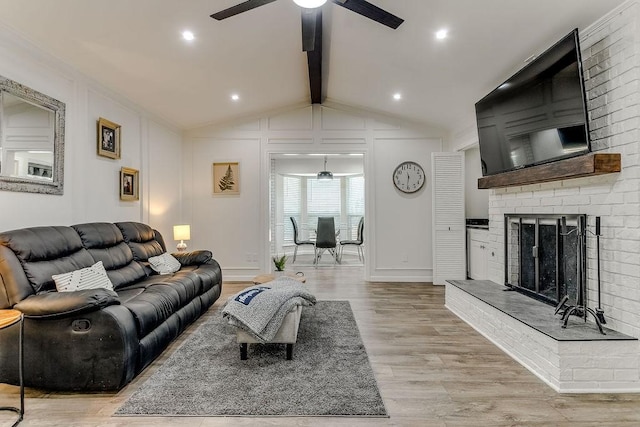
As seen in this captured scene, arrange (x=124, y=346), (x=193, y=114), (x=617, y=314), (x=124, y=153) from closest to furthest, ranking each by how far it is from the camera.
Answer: (x=124, y=346) → (x=617, y=314) → (x=124, y=153) → (x=193, y=114)

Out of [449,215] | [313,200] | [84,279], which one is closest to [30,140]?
[84,279]

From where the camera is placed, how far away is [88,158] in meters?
3.45

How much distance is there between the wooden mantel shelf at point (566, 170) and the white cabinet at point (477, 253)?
148 cm

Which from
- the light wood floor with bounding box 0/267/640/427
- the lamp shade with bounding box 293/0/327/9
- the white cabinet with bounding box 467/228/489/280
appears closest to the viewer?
the light wood floor with bounding box 0/267/640/427

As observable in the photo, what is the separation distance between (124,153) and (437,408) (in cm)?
424

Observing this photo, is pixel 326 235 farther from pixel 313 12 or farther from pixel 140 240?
pixel 313 12

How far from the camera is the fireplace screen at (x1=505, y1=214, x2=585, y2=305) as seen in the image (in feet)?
8.84

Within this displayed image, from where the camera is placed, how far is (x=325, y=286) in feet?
17.0

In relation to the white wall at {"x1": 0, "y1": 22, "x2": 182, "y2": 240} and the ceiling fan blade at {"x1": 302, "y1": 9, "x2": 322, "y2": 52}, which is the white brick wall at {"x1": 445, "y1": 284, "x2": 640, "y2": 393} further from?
the white wall at {"x1": 0, "y1": 22, "x2": 182, "y2": 240}

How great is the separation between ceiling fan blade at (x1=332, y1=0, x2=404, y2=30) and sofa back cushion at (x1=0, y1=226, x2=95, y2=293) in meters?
2.69

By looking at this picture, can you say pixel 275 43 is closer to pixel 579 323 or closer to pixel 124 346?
pixel 124 346

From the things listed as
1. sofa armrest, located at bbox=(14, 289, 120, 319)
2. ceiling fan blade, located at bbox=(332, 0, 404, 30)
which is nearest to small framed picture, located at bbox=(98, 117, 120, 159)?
sofa armrest, located at bbox=(14, 289, 120, 319)

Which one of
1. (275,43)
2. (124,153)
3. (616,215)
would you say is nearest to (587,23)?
(616,215)

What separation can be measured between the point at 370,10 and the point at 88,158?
312 cm
